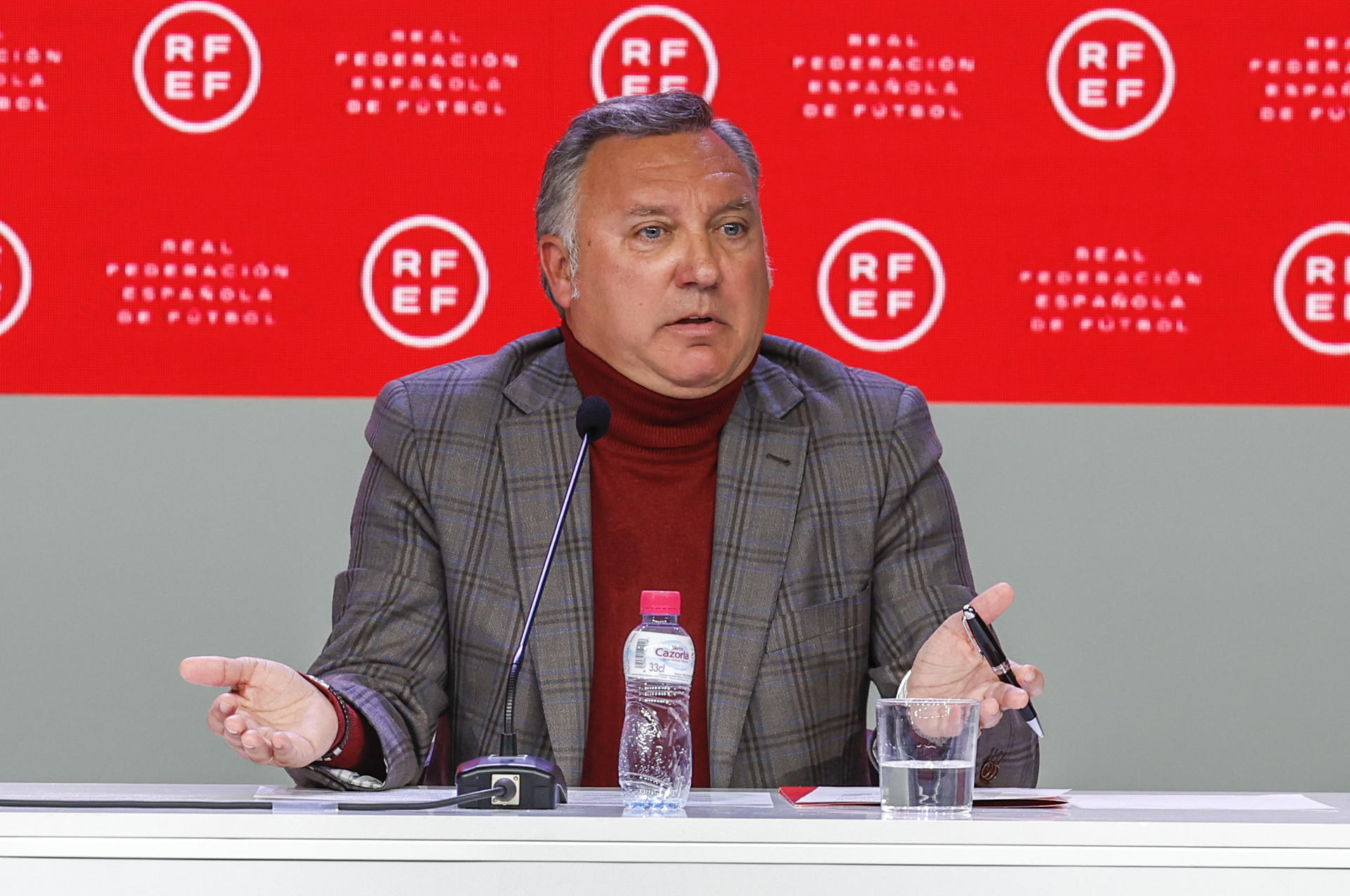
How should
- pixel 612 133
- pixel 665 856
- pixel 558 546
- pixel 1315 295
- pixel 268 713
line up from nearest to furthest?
pixel 665 856, pixel 268 713, pixel 558 546, pixel 612 133, pixel 1315 295

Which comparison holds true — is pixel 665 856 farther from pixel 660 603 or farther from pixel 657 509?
pixel 657 509

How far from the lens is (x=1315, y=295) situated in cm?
291

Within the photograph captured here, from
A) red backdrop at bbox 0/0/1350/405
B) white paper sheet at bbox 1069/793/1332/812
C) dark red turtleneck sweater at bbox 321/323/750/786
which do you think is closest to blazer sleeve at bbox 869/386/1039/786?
dark red turtleneck sweater at bbox 321/323/750/786

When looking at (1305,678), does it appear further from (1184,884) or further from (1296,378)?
(1184,884)

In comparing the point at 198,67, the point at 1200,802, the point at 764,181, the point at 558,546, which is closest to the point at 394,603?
the point at 558,546

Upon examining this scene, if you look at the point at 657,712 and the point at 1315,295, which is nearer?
the point at 657,712

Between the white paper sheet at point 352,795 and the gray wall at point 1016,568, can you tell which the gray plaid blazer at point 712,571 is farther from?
the gray wall at point 1016,568

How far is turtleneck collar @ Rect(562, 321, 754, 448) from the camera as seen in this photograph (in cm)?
225

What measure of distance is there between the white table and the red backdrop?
1.80m

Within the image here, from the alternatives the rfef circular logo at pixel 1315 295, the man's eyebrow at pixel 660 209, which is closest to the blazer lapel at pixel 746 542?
the man's eyebrow at pixel 660 209

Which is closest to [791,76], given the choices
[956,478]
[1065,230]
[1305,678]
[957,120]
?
[957,120]

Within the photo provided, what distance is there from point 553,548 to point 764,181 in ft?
4.85

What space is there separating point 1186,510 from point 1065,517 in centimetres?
23

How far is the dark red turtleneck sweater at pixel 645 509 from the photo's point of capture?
2137 millimetres
